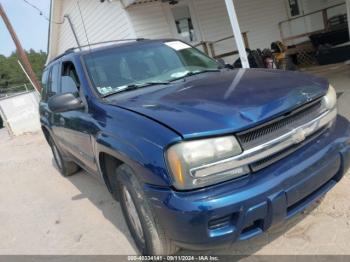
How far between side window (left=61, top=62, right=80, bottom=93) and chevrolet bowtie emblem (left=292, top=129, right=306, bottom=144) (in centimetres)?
222

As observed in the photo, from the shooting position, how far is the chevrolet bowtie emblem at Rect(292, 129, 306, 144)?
2529 millimetres

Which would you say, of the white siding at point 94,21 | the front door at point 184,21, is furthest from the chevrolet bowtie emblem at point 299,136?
the front door at point 184,21

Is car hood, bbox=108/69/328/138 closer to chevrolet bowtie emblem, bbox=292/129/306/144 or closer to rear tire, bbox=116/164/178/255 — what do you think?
chevrolet bowtie emblem, bbox=292/129/306/144

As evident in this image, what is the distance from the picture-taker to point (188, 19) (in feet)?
37.5

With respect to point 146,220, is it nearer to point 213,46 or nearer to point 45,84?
point 45,84

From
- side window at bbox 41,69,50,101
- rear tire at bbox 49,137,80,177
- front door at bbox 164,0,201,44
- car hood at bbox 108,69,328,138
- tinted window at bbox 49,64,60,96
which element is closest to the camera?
car hood at bbox 108,69,328,138

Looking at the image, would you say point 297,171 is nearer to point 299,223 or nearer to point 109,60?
point 299,223

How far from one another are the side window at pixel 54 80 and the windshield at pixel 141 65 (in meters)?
1.09

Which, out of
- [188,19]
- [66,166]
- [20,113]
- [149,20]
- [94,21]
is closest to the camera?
[66,166]

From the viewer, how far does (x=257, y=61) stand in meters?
8.84

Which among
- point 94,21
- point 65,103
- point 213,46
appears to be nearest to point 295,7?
point 213,46

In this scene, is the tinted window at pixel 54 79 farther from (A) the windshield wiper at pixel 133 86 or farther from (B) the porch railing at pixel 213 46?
(B) the porch railing at pixel 213 46

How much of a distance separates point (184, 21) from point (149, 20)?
152 centimetres

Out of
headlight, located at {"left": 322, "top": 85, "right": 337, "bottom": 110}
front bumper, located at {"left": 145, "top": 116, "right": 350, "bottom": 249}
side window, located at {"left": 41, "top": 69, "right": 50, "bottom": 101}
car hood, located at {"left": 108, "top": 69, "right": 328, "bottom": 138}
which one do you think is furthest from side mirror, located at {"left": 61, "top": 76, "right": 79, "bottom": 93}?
headlight, located at {"left": 322, "top": 85, "right": 337, "bottom": 110}
